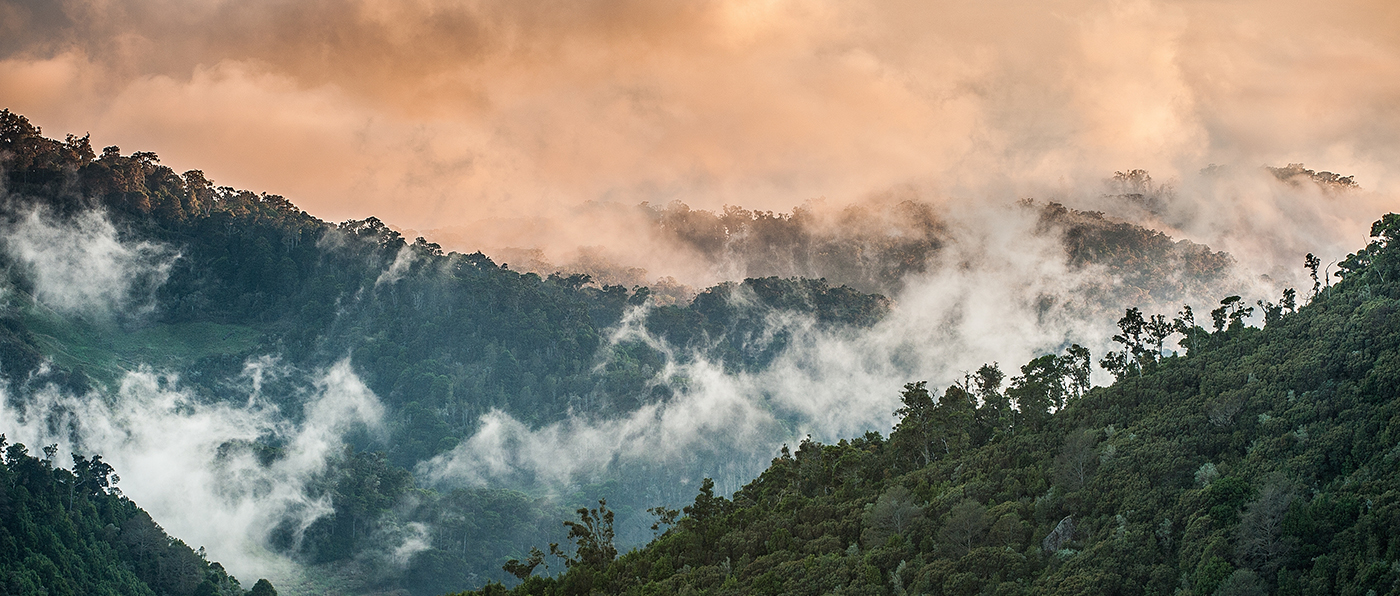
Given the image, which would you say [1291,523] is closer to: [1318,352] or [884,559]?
[1318,352]

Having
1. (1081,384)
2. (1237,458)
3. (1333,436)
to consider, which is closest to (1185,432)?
(1237,458)

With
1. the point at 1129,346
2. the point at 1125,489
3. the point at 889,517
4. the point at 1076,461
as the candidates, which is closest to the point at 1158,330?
the point at 1129,346

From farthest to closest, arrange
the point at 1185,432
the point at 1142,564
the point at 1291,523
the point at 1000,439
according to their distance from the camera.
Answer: the point at 1000,439 → the point at 1185,432 → the point at 1142,564 → the point at 1291,523

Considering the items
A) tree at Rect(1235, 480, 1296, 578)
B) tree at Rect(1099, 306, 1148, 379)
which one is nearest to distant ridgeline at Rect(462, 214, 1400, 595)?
tree at Rect(1235, 480, 1296, 578)

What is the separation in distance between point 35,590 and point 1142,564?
614ft

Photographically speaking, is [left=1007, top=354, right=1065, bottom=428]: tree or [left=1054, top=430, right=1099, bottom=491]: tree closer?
[left=1054, top=430, right=1099, bottom=491]: tree

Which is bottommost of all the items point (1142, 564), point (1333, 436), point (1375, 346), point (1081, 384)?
point (1142, 564)

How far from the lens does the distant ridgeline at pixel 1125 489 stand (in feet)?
267

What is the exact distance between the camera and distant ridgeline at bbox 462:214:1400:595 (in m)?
81.4

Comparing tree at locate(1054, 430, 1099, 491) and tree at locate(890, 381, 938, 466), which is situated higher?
tree at locate(890, 381, 938, 466)

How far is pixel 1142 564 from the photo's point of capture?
8775 centimetres

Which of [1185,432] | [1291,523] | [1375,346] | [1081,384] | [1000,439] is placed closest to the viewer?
Result: [1291,523]

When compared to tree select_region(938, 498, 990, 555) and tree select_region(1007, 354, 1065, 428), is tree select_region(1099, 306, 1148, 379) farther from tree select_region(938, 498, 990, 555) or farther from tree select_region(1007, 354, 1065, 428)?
tree select_region(938, 498, 990, 555)

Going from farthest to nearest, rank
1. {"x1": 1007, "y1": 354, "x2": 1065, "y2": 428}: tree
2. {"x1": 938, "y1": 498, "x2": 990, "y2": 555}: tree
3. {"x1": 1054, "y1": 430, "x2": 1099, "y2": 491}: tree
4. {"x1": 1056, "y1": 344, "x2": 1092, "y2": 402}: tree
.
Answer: {"x1": 1056, "y1": 344, "x2": 1092, "y2": 402}: tree, {"x1": 1007, "y1": 354, "x2": 1065, "y2": 428}: tree, {"x1": 1054, "y1": 430, "x2": 1099, "y2": 491}: tree, {"x1": 938, "y1": 498, "x2": 990, "y2": 555}: tree
